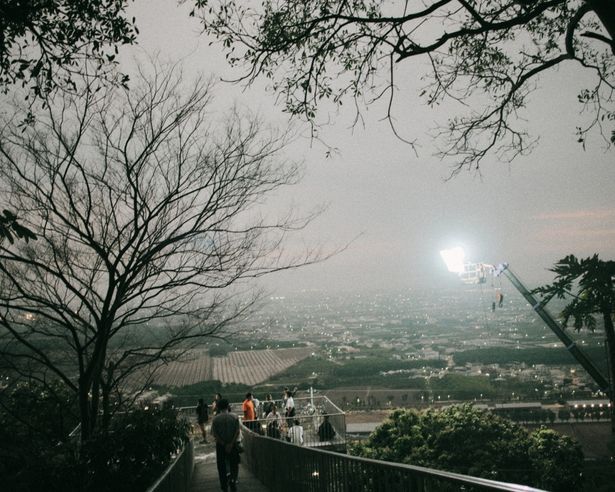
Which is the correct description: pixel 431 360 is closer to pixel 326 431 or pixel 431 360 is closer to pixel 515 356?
pixel 515 356

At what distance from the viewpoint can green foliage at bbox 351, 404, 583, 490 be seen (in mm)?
18938

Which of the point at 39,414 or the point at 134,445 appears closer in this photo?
the point at 134,445

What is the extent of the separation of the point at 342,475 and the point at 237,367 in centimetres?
7356

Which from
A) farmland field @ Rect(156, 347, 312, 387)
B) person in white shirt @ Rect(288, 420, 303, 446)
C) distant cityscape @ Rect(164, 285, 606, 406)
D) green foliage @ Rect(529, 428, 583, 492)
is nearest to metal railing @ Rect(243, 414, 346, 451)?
person in white shirt @ Rect(288, 420, 303, 446)

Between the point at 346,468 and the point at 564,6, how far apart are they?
7703 millimetres

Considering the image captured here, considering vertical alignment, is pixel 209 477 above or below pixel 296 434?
below

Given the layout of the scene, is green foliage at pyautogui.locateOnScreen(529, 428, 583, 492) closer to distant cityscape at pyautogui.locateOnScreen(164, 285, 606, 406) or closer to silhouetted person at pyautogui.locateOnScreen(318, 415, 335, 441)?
distant cityscape at pyautogui.locateOnScreen(164, 285, 606, 406)

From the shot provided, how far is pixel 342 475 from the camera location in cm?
493

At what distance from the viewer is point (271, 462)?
7.97 m

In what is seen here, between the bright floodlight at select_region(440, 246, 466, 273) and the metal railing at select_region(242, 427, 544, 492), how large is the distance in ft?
67.6

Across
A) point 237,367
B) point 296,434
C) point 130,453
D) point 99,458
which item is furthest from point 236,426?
point 237,367

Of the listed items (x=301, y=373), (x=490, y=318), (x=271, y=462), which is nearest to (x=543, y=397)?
(x=301, y=373)

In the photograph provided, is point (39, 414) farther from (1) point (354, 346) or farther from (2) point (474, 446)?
(1) point (354, 346)

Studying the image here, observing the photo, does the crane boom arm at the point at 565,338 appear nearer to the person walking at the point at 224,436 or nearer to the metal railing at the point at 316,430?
the metal railing at the point at 316,430
